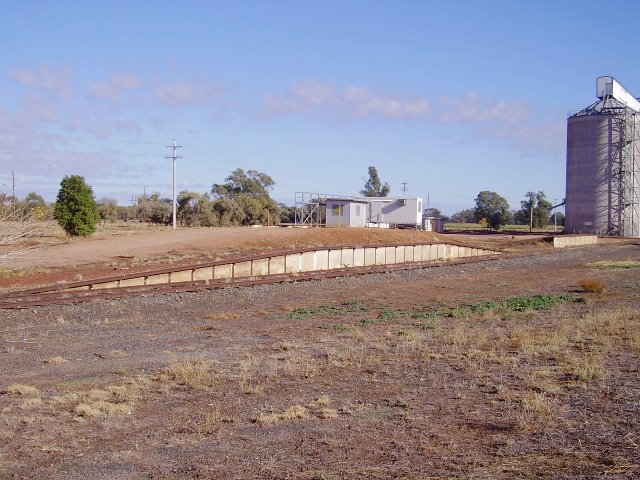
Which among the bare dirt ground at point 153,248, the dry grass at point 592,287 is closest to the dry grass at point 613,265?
the dry grass at point 592,287

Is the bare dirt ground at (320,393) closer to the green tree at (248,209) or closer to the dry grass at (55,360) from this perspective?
the dry grass at (55,360)

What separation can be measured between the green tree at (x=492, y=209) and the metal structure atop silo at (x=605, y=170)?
42.0 meters

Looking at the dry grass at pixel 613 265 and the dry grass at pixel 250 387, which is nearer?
the dry grass at pixel 250 387

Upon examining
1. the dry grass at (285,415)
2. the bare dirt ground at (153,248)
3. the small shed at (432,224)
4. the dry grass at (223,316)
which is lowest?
the dry grass at (223,316)

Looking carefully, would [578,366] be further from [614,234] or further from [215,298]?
[614,234]

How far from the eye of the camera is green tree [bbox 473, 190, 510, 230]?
428ft

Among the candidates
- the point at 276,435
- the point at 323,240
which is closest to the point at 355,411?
the point at 276,435

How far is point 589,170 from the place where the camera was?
85125 millimetres

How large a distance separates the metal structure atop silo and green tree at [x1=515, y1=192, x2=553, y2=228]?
33536 mm

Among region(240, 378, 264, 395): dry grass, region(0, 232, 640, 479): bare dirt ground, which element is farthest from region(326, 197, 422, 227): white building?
region(240, 378, 264, 395): dry grass

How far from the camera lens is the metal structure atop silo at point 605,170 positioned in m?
83.2

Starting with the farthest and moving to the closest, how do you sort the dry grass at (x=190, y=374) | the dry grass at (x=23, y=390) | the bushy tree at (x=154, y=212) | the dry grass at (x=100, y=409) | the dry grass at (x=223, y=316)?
the bushy tree at (x=154, y=212) → the dry grass at (x=223, y=316) → the dry grass at (x=190, y=374) → the dry grass at (x=23, y=390) → the dry grass at (x=100, y=409)

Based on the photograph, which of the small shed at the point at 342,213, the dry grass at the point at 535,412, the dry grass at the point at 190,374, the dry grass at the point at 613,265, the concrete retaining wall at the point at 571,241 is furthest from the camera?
the small shed at the point at 342,213

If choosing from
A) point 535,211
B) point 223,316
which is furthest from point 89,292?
point 535,211
